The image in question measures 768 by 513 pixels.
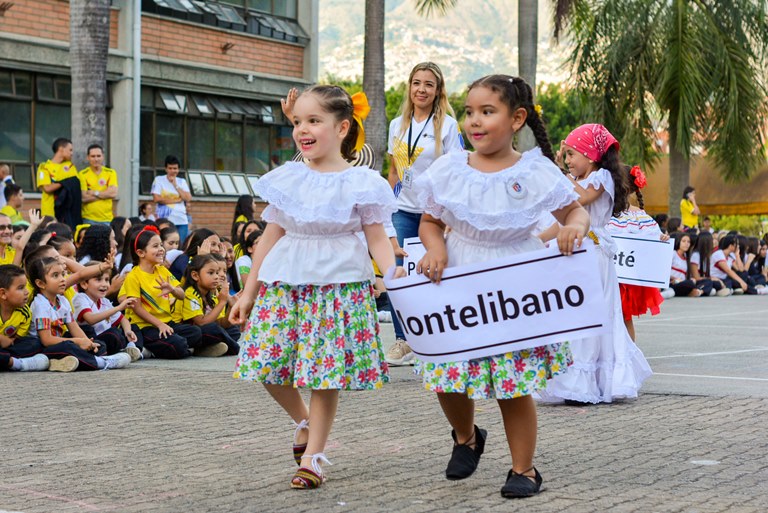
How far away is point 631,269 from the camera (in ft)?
30.5

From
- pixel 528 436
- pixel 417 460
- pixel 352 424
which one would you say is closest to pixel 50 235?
pixel 352 424

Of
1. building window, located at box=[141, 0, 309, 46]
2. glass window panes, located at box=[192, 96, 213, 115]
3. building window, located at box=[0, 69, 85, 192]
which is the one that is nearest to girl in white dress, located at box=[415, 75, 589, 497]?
building window, located at box=[0, 69, 85, 192]

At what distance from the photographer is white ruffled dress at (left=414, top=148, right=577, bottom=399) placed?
530 centimetres

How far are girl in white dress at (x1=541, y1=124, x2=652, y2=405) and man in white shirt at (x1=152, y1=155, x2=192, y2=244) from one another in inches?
442

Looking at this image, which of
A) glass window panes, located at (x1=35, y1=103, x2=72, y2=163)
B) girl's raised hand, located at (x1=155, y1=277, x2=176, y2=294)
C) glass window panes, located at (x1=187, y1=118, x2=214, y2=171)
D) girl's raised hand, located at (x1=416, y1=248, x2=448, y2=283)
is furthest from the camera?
glass window panes, located at (x1=187, y1=118, x2=214, y2=171)

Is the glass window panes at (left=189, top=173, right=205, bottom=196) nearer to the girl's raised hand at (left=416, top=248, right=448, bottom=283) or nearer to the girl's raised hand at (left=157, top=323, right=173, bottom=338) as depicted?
the girl's raised hand at (left=157, top=323, right=173, bottom=338)

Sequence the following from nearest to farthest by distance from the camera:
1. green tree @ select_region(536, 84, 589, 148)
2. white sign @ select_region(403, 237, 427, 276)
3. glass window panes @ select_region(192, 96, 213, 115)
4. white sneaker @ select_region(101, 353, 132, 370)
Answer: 1. white sign @ select_region(403, 237, 427, 276)
2. white sneaker @ select_region(101, 353, 132, 370)
3. glass window panes @ select_region(192, 96, 213, 115)
4. green tree @ select_region(536, 84, 589, 148)

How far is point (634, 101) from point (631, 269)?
21516 mm

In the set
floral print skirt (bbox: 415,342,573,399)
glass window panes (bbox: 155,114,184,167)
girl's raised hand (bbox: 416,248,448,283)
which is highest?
glass window panes (bbox: 155,114,184,167)

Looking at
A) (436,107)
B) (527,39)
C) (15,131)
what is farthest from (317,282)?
(527,39)

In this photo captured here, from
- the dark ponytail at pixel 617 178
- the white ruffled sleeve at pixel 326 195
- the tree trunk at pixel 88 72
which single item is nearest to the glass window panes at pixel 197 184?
the tree trunk at pixel 88 72

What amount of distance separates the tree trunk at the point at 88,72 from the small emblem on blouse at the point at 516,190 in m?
12.6

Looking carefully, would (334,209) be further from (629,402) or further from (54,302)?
(54,302)

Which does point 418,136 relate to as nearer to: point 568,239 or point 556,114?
point 568,239
